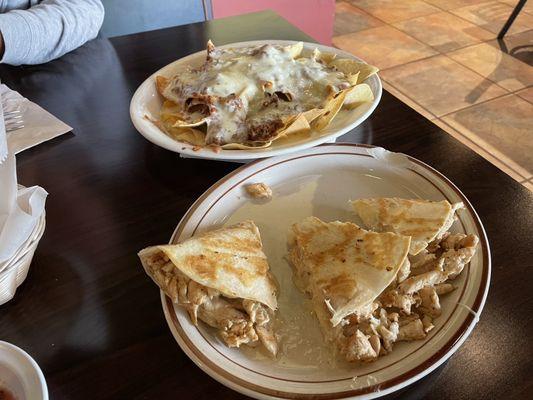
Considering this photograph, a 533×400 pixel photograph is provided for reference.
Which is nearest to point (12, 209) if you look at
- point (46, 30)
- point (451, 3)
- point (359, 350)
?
point (359, 350)

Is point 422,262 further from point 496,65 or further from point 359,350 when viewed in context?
point 496,65

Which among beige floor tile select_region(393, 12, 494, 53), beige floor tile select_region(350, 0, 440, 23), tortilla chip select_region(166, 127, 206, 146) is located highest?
tortilla chip select_region(166, 127, 206, 146)

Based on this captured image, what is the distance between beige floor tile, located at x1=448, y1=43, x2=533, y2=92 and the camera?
9.21 feet

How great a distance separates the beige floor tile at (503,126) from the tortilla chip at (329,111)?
1498 mm

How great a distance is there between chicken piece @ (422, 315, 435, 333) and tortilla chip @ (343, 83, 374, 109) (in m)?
0.55

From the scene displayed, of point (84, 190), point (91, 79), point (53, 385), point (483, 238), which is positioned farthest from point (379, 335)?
point (91, 79)

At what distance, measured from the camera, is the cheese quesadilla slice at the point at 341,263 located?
2.12 ft

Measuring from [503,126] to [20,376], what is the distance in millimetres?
2502

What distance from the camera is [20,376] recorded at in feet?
1.73

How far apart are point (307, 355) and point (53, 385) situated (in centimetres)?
34

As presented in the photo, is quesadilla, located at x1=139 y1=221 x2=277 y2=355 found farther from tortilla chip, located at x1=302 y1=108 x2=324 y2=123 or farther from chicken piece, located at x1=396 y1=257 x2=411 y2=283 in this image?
tortilla chip, located at x1=302 y1=108 x2=324 y2=123

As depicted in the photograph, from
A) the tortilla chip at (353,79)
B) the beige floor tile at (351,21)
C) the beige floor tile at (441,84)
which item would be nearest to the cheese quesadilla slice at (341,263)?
the tortilla chip at (353,79)

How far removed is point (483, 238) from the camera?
719 millimetres

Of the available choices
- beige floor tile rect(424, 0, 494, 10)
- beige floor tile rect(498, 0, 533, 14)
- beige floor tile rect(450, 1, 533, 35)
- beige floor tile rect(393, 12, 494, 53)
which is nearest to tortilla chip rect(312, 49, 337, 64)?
beige floor tile rect(393, 12, 494, 53)
